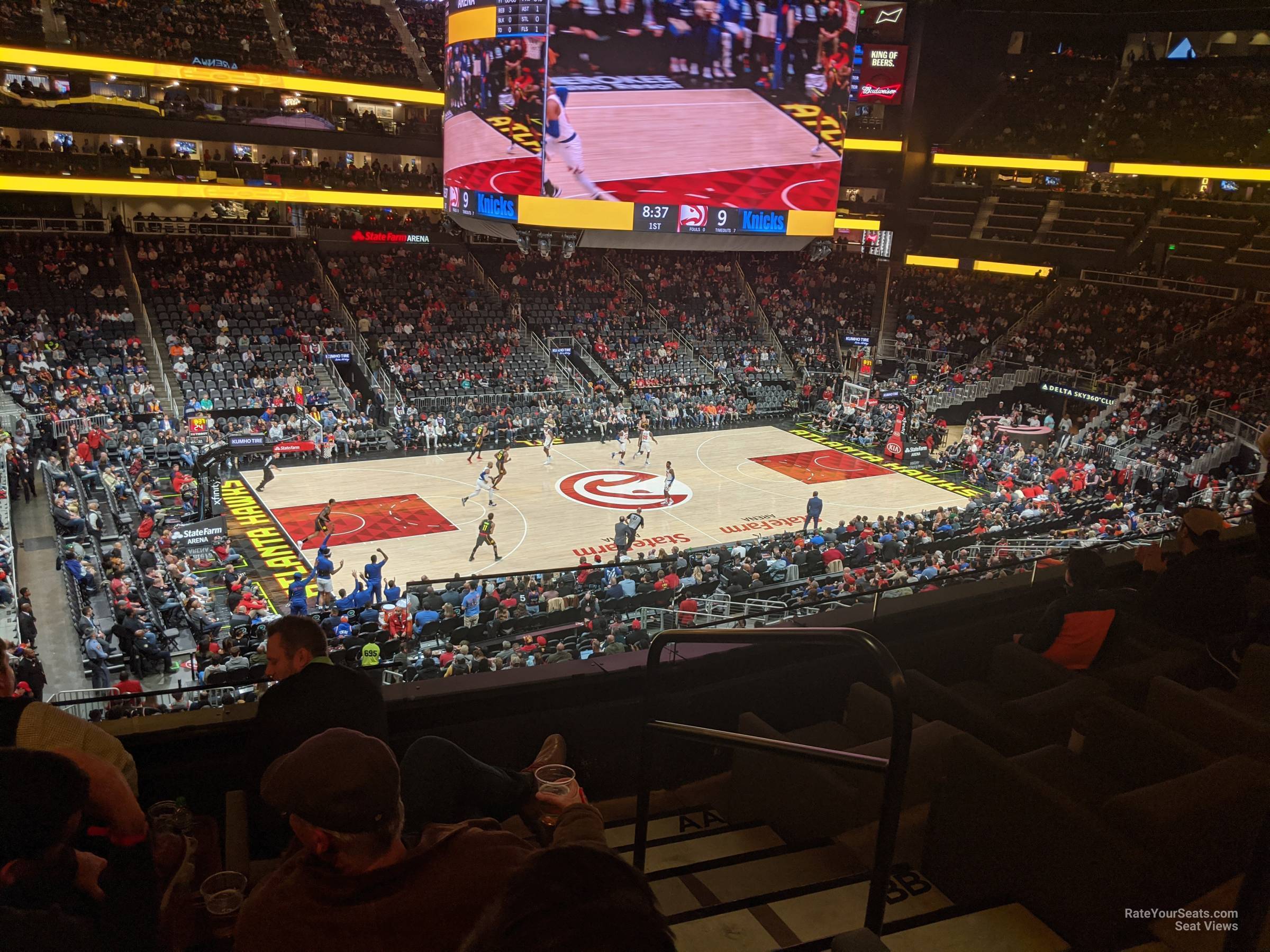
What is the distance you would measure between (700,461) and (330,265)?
15.8 metres

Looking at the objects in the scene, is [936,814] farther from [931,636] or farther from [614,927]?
[614,927]

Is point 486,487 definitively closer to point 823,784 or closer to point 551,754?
point 823,784

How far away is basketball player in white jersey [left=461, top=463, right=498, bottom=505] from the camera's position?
22.0m

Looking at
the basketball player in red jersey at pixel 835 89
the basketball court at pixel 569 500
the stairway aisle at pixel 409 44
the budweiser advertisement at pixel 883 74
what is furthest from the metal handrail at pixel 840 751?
the budweiser advertisement at pixel 883 74

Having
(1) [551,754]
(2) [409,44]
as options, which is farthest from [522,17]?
(2) [409,44]

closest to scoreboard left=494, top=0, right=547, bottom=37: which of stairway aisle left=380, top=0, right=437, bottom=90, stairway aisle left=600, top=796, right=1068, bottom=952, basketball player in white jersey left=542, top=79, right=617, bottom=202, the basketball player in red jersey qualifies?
basketball player in white jersey left=542, top=79, right=617, bottom=202

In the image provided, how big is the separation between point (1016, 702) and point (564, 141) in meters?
15.6

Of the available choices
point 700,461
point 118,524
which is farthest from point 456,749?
point 700,461

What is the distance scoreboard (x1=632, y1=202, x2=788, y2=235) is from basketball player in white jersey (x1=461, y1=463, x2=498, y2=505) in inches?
271

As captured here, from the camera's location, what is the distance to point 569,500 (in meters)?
23.1

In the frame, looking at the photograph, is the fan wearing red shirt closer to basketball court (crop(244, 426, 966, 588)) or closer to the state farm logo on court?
basketball court (crop(244, 426, 966, 588))

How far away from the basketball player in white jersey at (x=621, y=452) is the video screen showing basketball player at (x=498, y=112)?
28.8ft

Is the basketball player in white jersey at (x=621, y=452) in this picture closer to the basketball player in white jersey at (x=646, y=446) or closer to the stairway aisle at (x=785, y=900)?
the basketball player in white jersey at (x=646, y=446)

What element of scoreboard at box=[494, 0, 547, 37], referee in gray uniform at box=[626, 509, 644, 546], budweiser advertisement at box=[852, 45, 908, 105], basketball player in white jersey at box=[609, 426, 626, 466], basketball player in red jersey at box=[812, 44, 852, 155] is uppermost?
budweiser advertisement at box=[852, 45, 908, 105]
